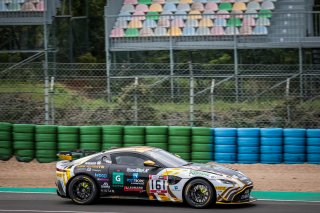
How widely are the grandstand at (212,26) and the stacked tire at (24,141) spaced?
612 centimetres

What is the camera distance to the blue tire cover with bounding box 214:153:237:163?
17.4 meters

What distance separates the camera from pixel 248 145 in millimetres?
17391

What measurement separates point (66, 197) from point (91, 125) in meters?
5.70

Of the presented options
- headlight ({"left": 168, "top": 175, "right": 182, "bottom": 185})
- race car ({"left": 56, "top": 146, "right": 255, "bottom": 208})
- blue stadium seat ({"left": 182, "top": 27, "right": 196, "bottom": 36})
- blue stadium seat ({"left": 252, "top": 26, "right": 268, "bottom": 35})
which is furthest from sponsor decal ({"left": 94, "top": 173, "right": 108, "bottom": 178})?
blue stadium seat ({"left": 252, "top": 26, "right": 268, "bottom": 35})

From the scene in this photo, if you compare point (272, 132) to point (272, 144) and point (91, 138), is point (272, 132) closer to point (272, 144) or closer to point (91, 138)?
Result: point (272, 144)

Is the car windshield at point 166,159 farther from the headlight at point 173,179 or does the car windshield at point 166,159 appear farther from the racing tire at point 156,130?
the racing tire at point 156,130

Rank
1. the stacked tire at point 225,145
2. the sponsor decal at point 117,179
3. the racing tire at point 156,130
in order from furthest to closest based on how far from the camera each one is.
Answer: the racing tire at point 156,130
the stacked tire at point 225,145
the sponsor decal at point 117,179

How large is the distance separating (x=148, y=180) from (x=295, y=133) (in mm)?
5848

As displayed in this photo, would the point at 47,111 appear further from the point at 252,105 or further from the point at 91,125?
the point at 252,105

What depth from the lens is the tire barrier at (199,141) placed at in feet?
56.7

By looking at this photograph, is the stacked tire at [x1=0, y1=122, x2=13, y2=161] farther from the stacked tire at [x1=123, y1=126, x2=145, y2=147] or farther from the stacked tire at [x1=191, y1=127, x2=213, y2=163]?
the stacked tire at [x1=191, y1=127, x2=213, y2=163]

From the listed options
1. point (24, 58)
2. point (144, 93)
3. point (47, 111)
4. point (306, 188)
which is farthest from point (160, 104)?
point (24, 58)

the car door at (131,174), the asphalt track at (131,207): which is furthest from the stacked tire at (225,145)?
the car door at (131,174)

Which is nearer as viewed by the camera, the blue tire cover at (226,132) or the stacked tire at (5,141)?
the blue tire cover at (226,132)
